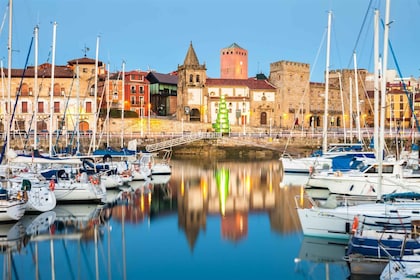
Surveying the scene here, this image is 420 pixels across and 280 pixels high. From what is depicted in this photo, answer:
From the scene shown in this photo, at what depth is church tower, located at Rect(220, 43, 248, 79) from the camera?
111375mm

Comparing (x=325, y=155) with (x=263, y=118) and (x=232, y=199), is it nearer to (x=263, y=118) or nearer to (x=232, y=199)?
(x=232, y=199)

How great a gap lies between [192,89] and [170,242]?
2485 inches

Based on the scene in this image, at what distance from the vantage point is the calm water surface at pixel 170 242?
15.1 metres

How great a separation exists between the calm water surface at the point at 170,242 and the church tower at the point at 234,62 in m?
83.2

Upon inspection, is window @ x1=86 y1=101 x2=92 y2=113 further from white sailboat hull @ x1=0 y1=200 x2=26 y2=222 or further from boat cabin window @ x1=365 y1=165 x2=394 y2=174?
white sailboat hull @ x1=0 y1=200 x2=26 y2=222

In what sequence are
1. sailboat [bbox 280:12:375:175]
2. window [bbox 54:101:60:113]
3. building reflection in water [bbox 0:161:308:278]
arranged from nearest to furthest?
building reflection in water [bbox 0:161:308:278]
sailboat [bbox 280:12:375:175]
window [bbox 54:101:60:113]

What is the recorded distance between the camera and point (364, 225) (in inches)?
583

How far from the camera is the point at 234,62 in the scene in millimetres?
111688

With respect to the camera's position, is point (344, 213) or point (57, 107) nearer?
point (344, 213)

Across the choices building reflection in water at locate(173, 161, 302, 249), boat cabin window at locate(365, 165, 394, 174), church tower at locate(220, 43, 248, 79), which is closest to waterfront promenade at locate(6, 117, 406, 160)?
building reflection in water at locate(173, 161, 302, 249)

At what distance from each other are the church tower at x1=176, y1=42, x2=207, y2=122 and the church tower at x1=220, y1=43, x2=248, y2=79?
30.6m

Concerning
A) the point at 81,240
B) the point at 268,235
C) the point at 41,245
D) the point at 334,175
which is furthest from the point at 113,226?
the point at 334,175

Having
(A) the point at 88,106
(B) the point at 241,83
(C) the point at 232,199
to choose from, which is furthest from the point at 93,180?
(B) the point at 241,83

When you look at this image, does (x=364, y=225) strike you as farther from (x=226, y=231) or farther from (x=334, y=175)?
(x=334, y=175)
